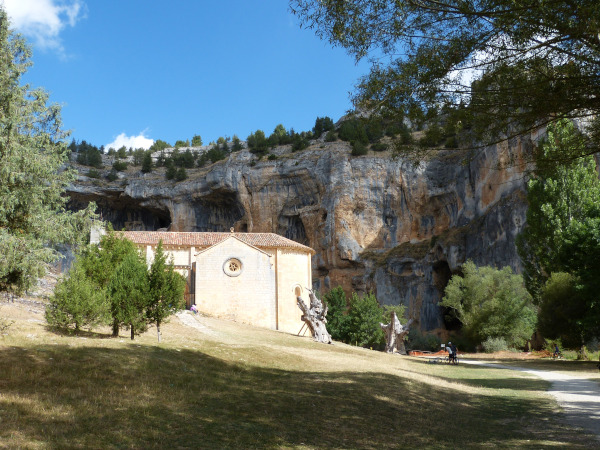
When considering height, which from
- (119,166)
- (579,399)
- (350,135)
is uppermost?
(350,135)

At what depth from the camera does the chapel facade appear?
3928 centimetres

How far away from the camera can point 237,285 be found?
131 ft

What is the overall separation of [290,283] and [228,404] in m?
31.7

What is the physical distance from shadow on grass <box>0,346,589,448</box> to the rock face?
4032 cm

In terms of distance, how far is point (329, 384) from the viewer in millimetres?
13453

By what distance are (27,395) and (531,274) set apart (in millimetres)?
31038

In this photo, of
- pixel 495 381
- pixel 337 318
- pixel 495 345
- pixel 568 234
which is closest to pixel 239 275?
pixel 337 318

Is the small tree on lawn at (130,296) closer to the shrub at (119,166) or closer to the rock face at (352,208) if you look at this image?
the rock face at (352,208)

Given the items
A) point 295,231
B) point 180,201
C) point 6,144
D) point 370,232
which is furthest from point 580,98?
point 180,201

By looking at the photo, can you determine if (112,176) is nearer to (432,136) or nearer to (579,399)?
(432,136)

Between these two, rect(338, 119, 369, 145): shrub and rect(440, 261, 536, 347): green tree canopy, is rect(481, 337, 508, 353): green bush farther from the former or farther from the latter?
rect(338, 119, 369, 145): shrub

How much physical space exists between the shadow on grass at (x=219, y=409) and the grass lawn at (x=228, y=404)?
24mm

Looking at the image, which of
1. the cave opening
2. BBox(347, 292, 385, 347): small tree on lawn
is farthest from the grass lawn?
the cave opening

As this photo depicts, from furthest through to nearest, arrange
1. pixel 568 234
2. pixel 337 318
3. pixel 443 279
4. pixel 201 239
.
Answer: pixel 443 279, pixel 337 318, pixel 201 239, pixel 568 234
